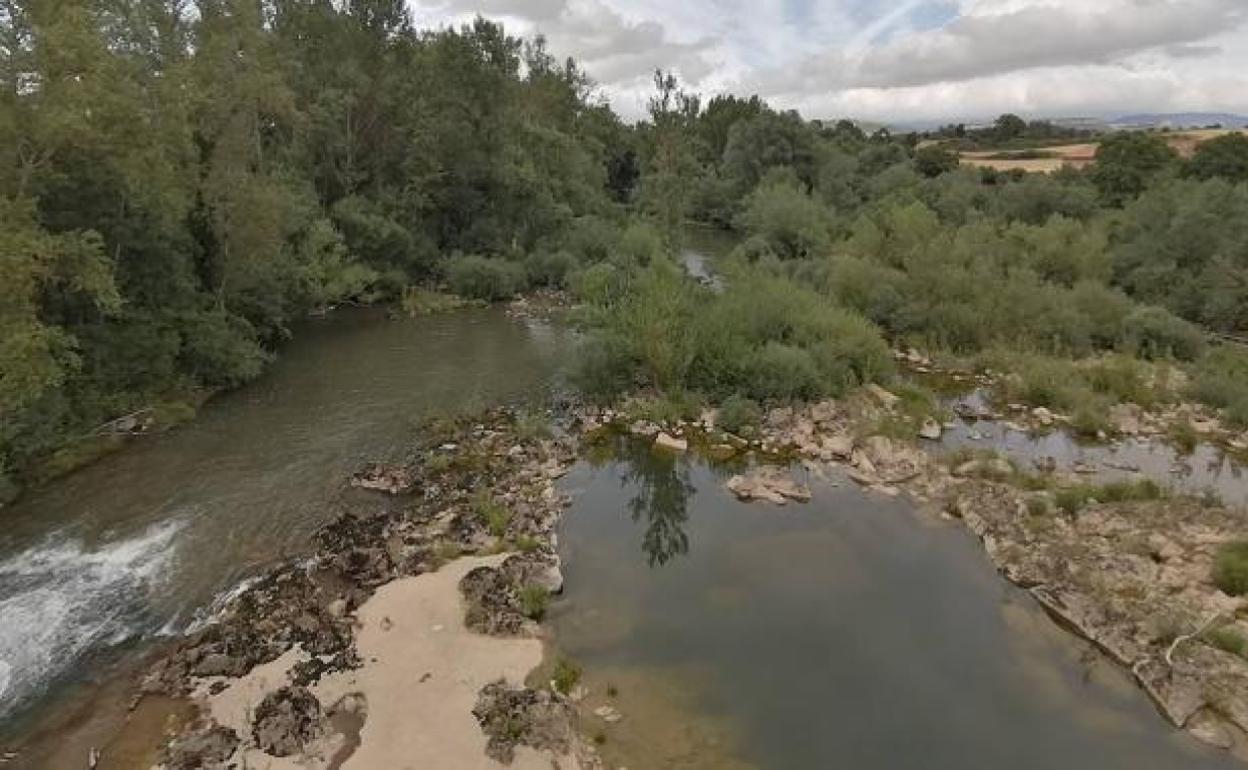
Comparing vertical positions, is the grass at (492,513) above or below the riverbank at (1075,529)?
above

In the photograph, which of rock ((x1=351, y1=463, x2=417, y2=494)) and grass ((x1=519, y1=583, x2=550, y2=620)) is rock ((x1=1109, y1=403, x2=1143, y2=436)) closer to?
grass ((x1=519, y1=583, x2=550, y2=620))

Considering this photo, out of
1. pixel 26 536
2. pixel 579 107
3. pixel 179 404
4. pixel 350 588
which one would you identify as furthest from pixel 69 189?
pixel 579 107

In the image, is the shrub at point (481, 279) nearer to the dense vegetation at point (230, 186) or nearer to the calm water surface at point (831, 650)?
the dense vegetation at point (230, 186)

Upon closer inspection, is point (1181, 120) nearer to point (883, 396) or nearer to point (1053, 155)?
point (1053, 155)

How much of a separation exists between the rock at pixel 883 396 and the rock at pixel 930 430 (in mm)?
1145

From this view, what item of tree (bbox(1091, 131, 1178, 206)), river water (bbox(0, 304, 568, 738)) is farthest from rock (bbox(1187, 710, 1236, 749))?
tree (bbox(1091, 131, 1178, 206))

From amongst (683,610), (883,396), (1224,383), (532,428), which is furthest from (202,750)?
(1224,383)

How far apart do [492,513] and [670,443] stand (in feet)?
19.5

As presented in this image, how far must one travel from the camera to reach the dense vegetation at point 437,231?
18.5m

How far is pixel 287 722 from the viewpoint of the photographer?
10.4m

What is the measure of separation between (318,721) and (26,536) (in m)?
9.21

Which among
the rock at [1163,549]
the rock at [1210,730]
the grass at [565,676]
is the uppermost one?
the grass at [565,676]

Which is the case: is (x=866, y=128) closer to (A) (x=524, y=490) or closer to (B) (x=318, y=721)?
(A) (x=524, y=490)

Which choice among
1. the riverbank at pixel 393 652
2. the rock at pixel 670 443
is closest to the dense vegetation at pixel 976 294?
the rock at pixel 670 443
